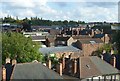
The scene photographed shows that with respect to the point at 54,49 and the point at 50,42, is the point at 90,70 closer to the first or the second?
the point at 54,49

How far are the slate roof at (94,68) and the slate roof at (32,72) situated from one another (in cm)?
357

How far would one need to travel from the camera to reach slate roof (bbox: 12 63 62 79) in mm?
12736

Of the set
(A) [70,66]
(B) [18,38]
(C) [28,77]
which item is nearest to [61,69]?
(A) [70,66]

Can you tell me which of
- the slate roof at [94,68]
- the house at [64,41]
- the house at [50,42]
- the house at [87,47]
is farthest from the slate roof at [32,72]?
the house at [50,42]

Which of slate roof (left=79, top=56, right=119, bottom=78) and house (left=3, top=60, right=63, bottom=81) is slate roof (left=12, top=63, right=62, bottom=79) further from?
slate roof (left=79, top=56, right=119, bottom=78)

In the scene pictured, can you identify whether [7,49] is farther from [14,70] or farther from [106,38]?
[106,38]

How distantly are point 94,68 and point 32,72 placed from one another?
5.28m

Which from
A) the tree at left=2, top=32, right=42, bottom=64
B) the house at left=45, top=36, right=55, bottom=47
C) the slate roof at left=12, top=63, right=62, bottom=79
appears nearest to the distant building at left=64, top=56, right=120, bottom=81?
the slate roof at left=12, top=63, right=62, bottom=79

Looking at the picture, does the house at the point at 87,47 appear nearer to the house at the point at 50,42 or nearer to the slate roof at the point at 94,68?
the house at the point at 50,42

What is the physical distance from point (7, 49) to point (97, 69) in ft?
27.3

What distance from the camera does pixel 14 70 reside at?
12992 millimetres

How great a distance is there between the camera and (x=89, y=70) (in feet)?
55.3

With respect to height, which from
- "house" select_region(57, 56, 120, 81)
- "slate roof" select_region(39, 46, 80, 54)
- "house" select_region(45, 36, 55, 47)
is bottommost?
"house" select_region(45, 36, 55, 47)

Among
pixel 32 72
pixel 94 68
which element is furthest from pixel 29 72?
pixel 94 68
